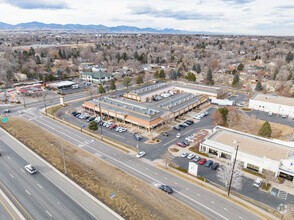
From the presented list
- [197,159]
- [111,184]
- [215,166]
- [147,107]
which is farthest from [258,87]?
[111,184]

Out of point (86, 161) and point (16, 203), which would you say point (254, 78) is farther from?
point (16, 203)

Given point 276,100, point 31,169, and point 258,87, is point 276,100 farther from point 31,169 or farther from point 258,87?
point 31,169

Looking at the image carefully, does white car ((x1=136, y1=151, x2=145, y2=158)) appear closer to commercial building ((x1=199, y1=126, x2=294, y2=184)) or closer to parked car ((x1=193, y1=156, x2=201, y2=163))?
parked car ((x1=193, y1=156, x2=201, y2=163))

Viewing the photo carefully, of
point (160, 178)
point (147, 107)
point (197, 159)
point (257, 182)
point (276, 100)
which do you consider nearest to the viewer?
point (257, 182)

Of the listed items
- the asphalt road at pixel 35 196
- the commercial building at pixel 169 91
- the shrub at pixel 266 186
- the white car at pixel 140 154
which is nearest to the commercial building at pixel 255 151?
the shrub at pixel 266 186

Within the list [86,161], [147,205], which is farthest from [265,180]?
[86,161]

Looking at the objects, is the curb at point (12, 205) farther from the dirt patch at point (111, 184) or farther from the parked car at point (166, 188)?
the parked car at point (166, 188)
